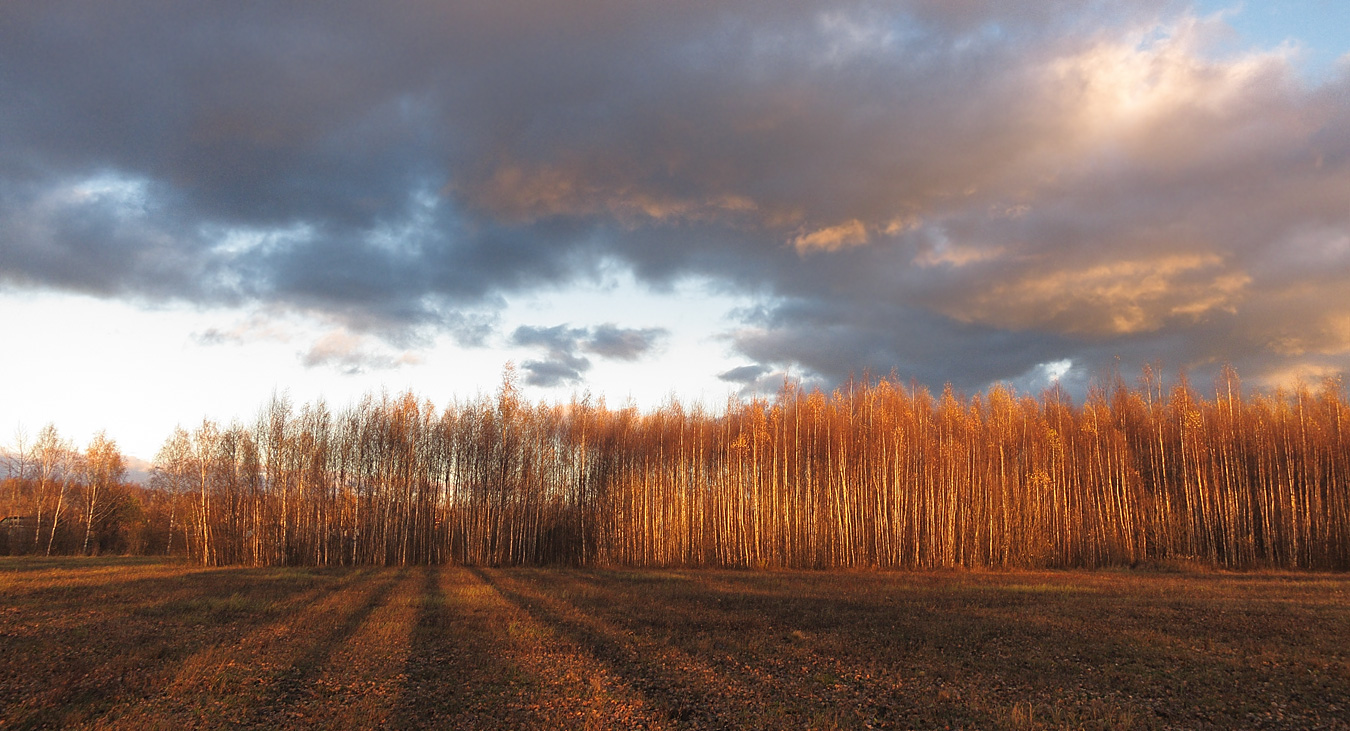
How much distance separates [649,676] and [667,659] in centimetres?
110

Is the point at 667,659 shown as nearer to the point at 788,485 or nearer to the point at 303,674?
the point at 303,674

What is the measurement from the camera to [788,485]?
1363 inches

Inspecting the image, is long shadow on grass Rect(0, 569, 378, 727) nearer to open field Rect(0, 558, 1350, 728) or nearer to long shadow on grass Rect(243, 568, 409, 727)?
open field Rect(0, 558, 1350, 728)

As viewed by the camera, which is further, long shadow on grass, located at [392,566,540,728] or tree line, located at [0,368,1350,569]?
tree line, located at [0,368,1350,569]

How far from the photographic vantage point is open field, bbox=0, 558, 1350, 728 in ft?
25.7

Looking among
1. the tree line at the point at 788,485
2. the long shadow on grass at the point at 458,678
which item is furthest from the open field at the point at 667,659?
the tree line at the point at 788,485

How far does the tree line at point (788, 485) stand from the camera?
3231 cm

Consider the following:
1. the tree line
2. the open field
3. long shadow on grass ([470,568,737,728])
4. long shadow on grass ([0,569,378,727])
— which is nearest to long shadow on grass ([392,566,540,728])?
the open field

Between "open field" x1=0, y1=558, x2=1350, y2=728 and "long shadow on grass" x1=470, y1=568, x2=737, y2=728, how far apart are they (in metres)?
0.05

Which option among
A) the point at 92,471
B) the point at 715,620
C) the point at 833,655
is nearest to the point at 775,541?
the point at 715,620

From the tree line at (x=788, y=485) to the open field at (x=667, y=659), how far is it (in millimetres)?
14332

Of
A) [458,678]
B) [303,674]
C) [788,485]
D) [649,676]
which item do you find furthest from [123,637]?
[788,485]

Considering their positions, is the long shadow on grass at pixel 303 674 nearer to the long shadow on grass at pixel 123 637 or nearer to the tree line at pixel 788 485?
the long shadow on grass at pixel 123 637

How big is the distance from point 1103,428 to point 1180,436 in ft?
11.3
